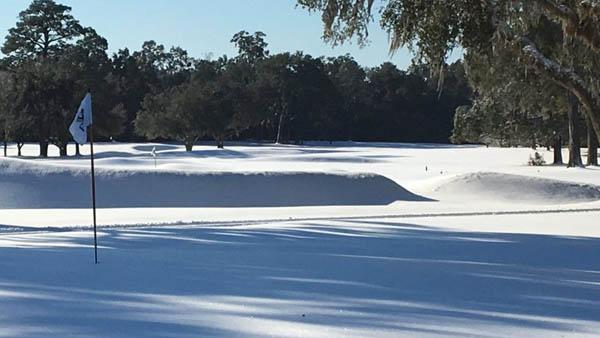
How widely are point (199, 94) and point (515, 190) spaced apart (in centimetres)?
3917

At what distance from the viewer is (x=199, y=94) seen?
63.4 metres

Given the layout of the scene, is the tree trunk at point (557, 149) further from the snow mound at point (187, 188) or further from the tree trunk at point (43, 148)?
the tree trunk at point (43, 148)

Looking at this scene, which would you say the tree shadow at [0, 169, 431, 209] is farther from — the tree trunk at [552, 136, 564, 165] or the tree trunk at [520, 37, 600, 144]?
the tree trunk at [552, 136, 564, 165]

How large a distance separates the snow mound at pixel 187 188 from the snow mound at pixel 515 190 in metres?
2.08

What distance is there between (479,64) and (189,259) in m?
10.4

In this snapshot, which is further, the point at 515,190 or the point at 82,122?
the point at 515,190

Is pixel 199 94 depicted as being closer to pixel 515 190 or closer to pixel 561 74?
pixel 515 190

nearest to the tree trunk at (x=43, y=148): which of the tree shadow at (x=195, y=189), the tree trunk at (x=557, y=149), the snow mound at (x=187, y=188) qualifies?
the snow mound at (x=187, y=188)

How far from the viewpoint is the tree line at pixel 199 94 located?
54.3 meters

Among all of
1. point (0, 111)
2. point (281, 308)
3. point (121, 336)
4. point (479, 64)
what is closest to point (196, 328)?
point (121, 336)

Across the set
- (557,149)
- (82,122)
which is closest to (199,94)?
(557,149)

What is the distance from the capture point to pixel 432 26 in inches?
576

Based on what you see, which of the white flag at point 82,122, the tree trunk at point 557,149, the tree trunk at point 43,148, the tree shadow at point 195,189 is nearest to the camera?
the white flag at point 82,122

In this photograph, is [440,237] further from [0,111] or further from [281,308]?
[0,111]
